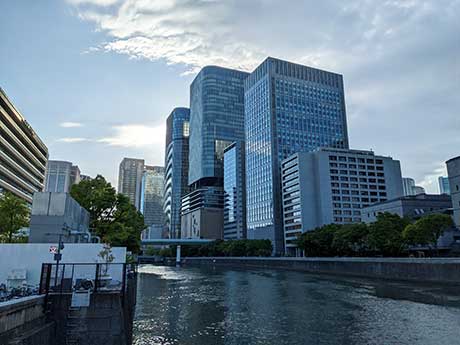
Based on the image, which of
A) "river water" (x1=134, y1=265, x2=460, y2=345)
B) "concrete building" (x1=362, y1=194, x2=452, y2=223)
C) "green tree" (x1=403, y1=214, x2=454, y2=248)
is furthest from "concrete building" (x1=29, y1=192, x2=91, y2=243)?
"concrete building" (x1=362, y1=194, x2=452, y2=223)

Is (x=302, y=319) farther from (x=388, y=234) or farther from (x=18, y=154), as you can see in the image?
(x=18, y=154)

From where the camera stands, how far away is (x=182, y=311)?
1417 inches

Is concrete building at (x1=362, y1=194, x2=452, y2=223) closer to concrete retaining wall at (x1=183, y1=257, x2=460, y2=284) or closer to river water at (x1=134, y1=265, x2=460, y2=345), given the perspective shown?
concrete retaining wall at (x1=183, y1=257, x2=460, y2=284)

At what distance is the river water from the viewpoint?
2434cm

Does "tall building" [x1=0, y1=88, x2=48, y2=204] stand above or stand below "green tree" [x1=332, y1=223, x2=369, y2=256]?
above

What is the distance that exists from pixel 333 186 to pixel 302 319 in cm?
13803

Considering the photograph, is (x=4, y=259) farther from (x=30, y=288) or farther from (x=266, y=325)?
(x=266, y=325)

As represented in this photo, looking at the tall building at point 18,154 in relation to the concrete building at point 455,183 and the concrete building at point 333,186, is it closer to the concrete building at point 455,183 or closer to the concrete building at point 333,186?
the concrete building at point 455,183

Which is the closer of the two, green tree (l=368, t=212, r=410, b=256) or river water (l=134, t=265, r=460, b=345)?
river water (l=134, t=265, r=460, b=345)

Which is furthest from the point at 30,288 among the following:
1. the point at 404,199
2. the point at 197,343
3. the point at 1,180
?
the point at 404,199

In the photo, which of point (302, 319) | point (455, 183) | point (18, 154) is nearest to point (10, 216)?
point (302, 319)

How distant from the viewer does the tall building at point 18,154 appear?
9388 centimetres

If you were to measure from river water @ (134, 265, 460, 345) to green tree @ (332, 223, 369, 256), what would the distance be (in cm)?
4143

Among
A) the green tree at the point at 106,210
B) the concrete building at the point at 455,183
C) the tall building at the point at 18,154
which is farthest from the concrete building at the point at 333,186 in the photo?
the green tree at the point at 106,210
